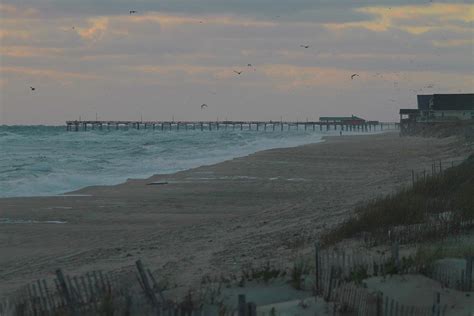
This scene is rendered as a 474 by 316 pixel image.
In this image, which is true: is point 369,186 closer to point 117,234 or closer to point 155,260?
point 117,234

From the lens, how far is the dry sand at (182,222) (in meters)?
12.1

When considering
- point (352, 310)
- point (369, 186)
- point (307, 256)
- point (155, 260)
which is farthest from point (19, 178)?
point (352, 310)

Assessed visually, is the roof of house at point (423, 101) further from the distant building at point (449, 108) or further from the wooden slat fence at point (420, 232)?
the wooden slat fence at point (420, 232)

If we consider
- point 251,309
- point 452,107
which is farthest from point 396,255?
point 452,107

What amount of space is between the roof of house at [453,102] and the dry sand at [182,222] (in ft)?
194

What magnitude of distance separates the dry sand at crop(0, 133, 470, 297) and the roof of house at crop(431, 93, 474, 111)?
59.1 meters

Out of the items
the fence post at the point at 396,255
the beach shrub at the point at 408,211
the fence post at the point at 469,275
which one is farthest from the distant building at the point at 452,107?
the fence post at the point at 469,275

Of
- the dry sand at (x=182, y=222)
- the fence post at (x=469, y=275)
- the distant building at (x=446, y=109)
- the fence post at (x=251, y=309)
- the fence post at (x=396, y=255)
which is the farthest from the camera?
the distant building at (x=446, y=109)

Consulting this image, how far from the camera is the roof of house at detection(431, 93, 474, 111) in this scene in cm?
A: 8556

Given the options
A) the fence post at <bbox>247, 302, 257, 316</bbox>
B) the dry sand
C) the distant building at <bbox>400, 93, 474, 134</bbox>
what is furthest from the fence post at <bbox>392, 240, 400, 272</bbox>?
the distant building at <bbox>400, 93, 474, 134</bbox>

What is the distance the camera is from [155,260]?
1227 centimetres

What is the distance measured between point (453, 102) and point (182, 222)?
74.9 m

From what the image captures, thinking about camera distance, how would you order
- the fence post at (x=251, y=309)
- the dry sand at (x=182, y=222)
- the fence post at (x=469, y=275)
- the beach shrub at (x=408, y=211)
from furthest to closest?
the dry sand at (x=182, y=222), the beach shrub at (x=408, y=211), the fence post at (x=469, y=275), the fence post at (x=251, y=309)

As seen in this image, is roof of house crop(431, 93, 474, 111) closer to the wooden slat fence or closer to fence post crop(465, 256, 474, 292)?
the wooden slat fence
